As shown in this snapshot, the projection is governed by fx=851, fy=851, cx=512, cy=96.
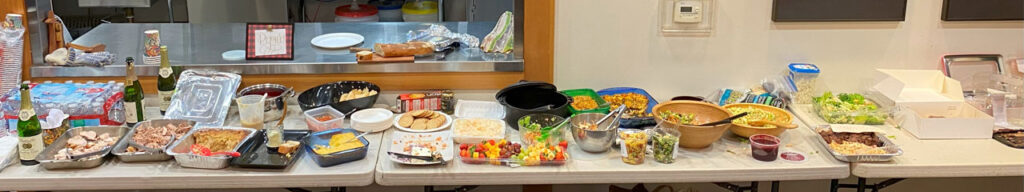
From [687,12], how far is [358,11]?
8.17ft

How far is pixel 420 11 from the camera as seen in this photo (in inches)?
187

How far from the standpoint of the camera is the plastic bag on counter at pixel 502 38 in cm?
299

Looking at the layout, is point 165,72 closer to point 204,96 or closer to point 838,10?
point 204,96

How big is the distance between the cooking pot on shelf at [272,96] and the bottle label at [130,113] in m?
0.34

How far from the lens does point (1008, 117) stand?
268 centimetres

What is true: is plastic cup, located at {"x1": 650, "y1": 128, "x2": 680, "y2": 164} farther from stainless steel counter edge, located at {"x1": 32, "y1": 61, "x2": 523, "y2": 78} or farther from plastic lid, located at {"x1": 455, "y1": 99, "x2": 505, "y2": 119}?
stainless steel counter edge, located at {"x1": 32, "y1": 61, "x2": 523, "y2": 78}

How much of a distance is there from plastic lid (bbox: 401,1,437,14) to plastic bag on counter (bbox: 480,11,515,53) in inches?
69.6

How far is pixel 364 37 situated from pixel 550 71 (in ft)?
2.73

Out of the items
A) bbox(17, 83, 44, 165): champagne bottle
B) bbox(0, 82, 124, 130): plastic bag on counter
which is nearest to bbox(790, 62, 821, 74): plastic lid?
bbox(0, 82, 124, 130): plastic bag on counter

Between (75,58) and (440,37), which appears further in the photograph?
(440,37)

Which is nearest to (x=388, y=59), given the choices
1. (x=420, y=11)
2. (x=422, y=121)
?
(x=422, y=121)

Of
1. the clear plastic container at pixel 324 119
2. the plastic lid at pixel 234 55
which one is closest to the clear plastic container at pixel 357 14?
the plastic lid at pixel 234 55

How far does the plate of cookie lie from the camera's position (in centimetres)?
255

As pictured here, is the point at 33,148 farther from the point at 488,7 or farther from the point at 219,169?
the point at 488,7
